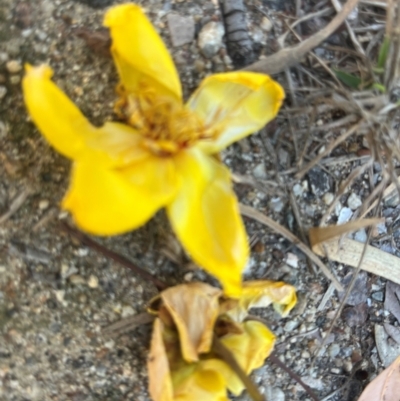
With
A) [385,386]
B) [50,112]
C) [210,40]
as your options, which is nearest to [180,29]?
[210,40]

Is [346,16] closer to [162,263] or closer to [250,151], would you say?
[250,151]

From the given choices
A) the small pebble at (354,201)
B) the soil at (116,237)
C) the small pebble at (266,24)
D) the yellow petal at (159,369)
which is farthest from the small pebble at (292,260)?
the small pebble at (266,24)

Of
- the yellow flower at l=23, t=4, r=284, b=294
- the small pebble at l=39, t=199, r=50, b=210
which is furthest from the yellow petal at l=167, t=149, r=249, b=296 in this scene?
the small pebble at l=39, t=199, r=50, b=210

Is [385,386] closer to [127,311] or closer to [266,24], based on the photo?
[127,311]

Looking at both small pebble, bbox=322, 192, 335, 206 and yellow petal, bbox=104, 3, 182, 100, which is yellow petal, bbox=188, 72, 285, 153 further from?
small pebble, bbox=322, 192, 335, 206

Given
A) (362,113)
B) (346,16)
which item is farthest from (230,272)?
(346,16)
